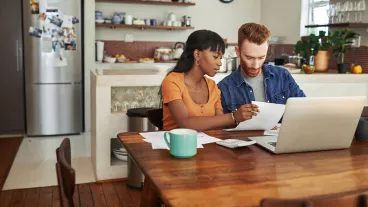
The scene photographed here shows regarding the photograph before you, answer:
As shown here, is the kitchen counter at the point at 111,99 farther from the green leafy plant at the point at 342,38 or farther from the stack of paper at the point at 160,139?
the stack of paper at the point at 160,139

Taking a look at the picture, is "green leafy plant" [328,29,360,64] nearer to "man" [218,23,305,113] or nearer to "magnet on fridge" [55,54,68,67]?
"man" [218,23,305,113]

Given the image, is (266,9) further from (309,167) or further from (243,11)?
(309,167)

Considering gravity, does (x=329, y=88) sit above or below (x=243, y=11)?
below

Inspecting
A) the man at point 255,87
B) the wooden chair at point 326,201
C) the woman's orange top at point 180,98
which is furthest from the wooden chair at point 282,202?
the man at point 255,87

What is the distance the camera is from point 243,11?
6742 mm

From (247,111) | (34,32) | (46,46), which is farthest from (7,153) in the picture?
(247,111)

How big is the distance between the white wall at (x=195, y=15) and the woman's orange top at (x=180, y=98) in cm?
413

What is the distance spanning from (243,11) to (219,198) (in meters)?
6.02

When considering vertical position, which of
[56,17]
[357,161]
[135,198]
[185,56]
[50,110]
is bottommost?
[135,198]

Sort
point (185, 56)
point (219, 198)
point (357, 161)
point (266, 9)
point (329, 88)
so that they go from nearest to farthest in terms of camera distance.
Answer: point (219, 198)
point (357, 161)
point (185, 56)
point (329, 88)
point (266, 9)

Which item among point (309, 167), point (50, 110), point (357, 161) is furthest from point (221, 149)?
point (50, 110)

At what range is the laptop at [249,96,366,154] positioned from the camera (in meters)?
1.42

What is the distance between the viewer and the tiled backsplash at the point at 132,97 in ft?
11.3

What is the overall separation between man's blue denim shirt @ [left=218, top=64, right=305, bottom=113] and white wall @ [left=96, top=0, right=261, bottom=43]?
409cm
